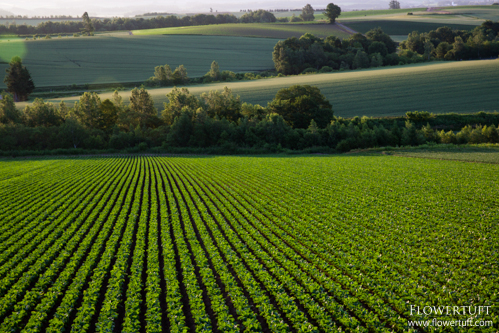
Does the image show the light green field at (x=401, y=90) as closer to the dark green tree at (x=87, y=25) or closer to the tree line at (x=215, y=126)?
the tree line at (x=215, y=126)

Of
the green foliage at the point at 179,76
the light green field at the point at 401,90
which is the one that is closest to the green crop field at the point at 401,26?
the light green field at the point at 401,90

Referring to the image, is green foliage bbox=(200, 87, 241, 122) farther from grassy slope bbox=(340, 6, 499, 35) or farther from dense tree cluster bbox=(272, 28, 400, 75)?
grassy slope bbox=(340, 6, 499, 35)

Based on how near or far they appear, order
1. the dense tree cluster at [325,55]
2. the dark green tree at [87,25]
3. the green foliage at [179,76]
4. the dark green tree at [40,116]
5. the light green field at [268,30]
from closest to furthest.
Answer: the dark green tree at [40,116] < the green foliage at [179,76] < the dense tree cluster at [325,55] < the light green field at [268,30] < the dark green tree at [87,25]

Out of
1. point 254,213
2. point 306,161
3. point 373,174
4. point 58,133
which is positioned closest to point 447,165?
point 373,174

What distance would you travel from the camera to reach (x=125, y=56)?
127438 millimetres

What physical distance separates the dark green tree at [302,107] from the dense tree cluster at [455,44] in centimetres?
7355

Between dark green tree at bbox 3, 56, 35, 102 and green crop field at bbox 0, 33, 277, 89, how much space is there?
7891mm

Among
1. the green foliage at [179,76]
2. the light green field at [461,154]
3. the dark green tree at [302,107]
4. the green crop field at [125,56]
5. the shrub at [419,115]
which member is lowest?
the light green field at [461,154]

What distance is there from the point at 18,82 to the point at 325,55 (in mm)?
101709

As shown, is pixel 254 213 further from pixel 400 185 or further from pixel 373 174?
pixel 373 174

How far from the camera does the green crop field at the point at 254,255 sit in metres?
10.5

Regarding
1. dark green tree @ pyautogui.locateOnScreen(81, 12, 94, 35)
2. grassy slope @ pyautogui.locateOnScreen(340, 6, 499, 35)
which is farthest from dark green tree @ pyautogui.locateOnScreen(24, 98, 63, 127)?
grassy slope @ pyautogui.locateOnScreen(340, 6, 499, 35)

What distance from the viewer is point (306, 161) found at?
132ft

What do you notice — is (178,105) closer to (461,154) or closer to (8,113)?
(8,113)
